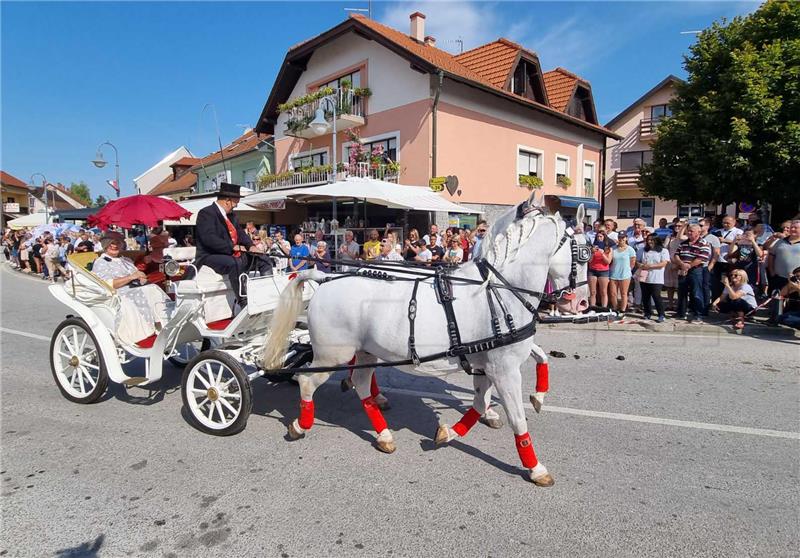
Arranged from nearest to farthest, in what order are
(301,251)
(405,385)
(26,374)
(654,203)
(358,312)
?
(358,312)
(405,385)
(26,374)
(301,251)
(654,203)

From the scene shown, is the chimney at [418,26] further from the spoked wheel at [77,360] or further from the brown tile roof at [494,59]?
the spoked wheel at [77,360]

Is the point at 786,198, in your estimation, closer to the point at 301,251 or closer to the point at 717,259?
the point at 717,259

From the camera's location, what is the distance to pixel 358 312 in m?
3.58

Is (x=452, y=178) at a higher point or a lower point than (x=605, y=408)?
higher

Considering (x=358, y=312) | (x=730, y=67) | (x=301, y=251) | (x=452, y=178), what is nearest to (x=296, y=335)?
(x=358, y=312)

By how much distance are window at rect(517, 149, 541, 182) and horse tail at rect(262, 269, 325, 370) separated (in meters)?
17.3

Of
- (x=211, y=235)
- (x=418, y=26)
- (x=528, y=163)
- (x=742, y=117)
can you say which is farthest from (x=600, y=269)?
(x=418, y=26)

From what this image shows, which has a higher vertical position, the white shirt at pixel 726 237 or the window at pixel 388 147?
the window at pixel 388 147

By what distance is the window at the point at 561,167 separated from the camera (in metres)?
21.6

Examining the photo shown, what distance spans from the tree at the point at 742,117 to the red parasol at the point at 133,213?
16727 millimetres

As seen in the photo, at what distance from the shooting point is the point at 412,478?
3254mm

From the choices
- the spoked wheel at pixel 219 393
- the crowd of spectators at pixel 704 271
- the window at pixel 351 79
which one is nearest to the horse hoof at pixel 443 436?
the spoked wheel at pixel 219 393

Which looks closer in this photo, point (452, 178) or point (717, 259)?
point (717, 259)

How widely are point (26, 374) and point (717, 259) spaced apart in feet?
36.5
